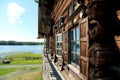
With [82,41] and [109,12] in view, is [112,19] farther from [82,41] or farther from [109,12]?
[82,41]

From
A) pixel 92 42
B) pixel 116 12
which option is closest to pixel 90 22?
pixel 92 42

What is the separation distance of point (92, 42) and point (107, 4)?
0.66 meters

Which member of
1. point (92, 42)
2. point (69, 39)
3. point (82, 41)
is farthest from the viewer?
point (69, 39)

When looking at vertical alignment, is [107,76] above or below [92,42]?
below

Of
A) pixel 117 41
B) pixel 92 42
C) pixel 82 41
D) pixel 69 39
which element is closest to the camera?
pixel 117 41

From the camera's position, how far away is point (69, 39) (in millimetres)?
7145

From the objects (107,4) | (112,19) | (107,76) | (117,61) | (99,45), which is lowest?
(107,76)

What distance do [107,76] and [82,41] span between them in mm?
1229

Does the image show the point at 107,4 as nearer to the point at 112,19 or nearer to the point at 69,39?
the point at 112,19

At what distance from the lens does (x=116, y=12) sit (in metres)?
3.32

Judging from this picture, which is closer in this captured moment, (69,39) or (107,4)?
(107,4)

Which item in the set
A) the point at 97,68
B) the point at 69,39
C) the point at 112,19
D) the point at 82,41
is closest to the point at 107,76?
the point at 97,68

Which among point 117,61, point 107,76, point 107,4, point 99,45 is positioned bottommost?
point 107,76

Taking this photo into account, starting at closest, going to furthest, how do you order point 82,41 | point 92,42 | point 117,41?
point 117,41
point 92,42
point 82,41
